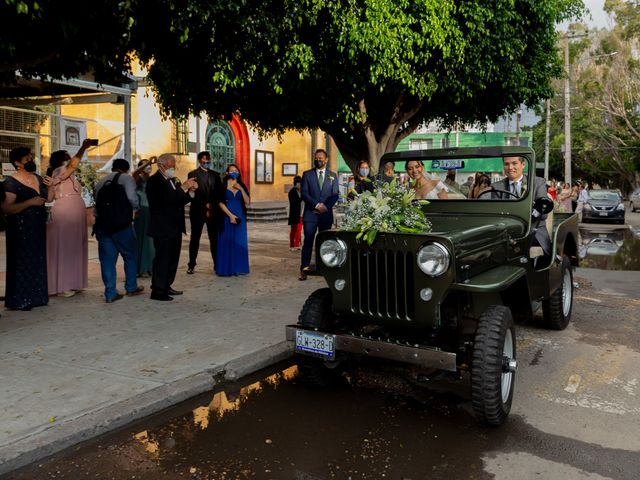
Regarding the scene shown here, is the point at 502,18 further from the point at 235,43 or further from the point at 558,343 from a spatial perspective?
the point at 558,343

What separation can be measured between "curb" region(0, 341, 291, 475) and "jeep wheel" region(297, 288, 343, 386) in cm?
64

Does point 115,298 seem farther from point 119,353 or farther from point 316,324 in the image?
point 316,324

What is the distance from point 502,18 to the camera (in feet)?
34.3

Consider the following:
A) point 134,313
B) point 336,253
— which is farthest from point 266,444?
point 134,313

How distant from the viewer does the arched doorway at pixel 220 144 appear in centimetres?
2667

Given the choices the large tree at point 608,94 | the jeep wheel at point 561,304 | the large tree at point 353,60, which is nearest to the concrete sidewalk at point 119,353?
the jeep wheel at point 561,304

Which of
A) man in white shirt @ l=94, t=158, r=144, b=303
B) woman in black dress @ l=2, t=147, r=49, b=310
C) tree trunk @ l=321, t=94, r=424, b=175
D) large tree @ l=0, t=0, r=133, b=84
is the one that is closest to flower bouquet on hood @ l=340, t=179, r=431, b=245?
large tree @ l=0, t=0, r=133, b=84

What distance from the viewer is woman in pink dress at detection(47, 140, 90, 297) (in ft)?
25.1

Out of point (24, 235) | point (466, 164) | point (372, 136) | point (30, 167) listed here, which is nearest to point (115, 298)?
point (24, 235)

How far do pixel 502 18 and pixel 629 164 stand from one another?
45418 millimetres

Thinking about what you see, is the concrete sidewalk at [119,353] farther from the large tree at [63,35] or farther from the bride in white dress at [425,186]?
the large tree at [63,35]

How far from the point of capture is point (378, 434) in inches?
152

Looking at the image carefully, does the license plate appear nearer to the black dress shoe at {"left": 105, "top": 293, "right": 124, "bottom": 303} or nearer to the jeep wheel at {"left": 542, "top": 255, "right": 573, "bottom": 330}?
the jeep wheel at {"left": 542, "top": 255, "right": 573, "bottom": 330}

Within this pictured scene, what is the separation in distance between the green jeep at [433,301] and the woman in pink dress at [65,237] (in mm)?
4328
